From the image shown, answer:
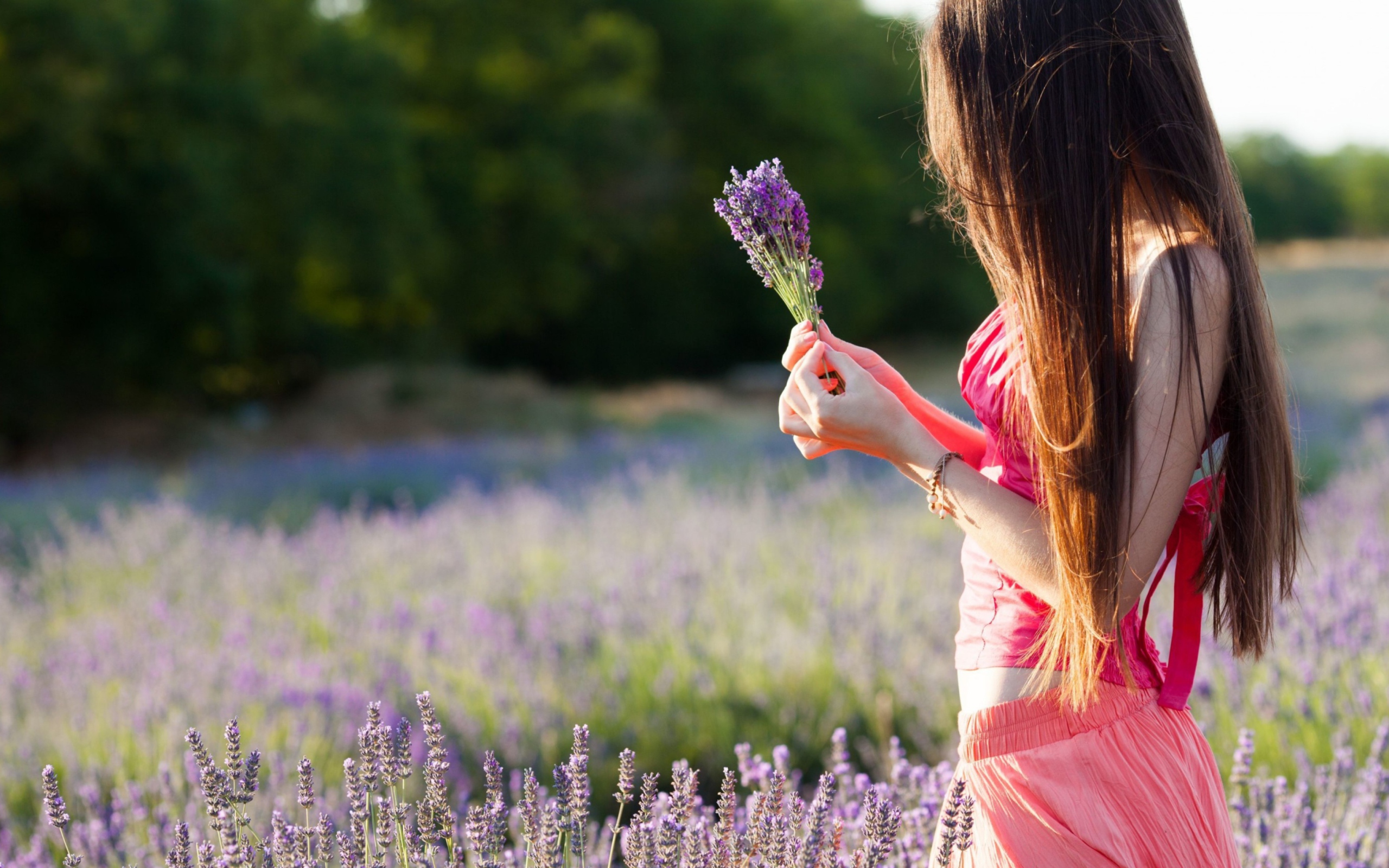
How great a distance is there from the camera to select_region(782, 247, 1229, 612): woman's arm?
1.38m

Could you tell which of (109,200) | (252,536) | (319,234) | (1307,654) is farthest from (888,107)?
(1307,654)

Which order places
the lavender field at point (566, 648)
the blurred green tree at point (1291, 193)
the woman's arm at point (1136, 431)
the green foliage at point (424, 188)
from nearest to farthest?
the woman's arm at point (1136, 431)
the lavender field at point (566, 648)
the green foliage at point (424, 188)
the blurred green tree at point (1291, 193)

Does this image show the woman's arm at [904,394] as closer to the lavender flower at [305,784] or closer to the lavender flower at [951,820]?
the lavender flower at [951,820]

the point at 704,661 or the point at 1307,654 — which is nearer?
the point at 1307,654

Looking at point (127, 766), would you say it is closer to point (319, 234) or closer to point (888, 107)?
point (319, 234)

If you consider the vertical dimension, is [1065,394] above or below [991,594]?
above

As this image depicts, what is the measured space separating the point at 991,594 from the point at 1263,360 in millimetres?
471

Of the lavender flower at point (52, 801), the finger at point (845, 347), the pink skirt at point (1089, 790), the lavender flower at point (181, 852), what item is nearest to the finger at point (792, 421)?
the finger at point (845, 347)

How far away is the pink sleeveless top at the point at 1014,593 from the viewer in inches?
61.4

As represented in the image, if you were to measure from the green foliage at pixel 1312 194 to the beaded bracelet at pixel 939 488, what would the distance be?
245ft

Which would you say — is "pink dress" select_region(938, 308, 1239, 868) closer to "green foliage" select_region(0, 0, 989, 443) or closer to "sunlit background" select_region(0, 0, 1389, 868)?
"sunlit background" select_region(0, 0, 1389, 868)

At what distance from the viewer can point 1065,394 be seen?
142cm

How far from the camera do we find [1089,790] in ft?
4.80

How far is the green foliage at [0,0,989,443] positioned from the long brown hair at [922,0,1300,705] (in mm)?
2175
